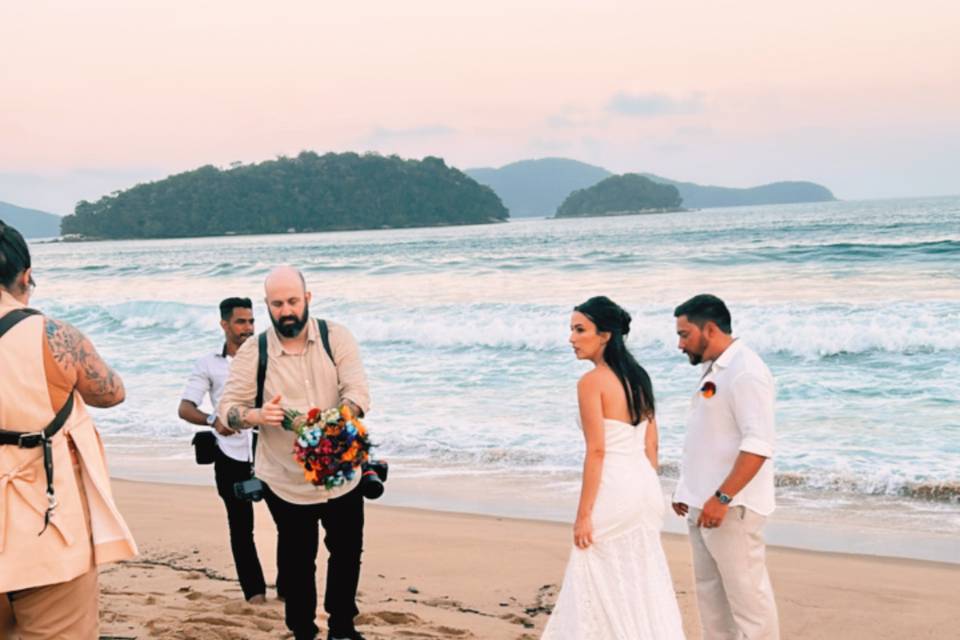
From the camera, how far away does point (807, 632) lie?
550 cm

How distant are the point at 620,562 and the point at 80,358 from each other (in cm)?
228

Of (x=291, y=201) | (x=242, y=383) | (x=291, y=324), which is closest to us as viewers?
(x=291, y=324)

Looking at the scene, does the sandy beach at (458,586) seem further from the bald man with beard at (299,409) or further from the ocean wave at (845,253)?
the ocean wave at (845,253)

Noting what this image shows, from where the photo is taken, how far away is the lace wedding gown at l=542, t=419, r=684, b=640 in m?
4.08

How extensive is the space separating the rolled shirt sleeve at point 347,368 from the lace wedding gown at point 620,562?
129cm

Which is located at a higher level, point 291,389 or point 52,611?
point 291,389

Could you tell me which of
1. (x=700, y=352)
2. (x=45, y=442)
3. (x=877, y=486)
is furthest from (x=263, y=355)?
(x=877, y=486)

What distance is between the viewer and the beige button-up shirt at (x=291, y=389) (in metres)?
4.73

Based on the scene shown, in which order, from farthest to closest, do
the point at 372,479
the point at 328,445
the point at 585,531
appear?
the point at 372,479
the point at 328,445
the point at 585,531

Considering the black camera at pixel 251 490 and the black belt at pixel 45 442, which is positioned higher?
the black belt at pixel 45 442

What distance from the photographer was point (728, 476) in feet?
13.7

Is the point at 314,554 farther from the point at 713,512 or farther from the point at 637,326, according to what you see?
the point at 637,326

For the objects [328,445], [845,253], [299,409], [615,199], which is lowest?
[328,445]

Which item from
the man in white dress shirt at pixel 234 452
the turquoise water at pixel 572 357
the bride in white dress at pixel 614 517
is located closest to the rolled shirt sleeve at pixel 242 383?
the man in white dress shirt at pixel 234 452
